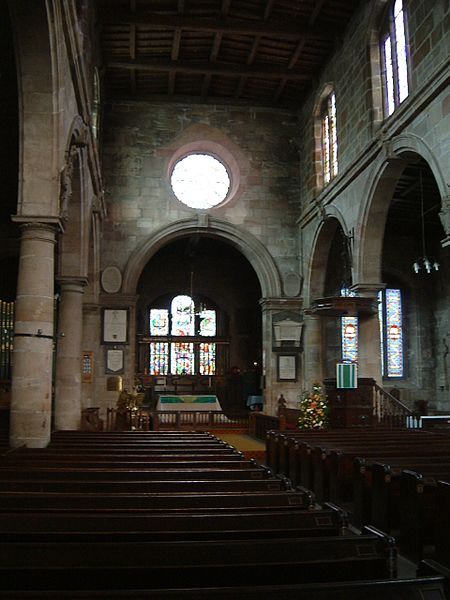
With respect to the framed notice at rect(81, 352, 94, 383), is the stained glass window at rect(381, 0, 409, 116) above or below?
above

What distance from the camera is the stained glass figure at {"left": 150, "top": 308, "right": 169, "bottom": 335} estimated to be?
23.9m

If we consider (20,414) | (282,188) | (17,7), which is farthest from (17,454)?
(282,188)

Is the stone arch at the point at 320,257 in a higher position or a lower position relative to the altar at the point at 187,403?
higher

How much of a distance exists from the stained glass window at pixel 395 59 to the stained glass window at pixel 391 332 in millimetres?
8257

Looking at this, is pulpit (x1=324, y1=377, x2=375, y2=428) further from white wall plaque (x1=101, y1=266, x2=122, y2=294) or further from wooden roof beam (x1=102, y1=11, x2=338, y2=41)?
wooden roof beam (x1=102, y1=11, x2=338, y2=41)

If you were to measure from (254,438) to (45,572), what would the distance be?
13.9 m

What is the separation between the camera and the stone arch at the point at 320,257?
17.0m

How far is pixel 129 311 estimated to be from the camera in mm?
17812

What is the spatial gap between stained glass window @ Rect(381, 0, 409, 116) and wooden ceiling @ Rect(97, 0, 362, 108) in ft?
5.60

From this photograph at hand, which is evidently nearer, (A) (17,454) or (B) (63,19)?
(A) (17,454)

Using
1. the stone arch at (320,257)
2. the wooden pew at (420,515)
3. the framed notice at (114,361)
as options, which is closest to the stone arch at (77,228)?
the framed notice at (114,361)

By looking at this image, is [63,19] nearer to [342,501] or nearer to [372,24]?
[342,501]

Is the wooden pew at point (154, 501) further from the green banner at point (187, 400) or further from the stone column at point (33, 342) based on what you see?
the green banner at point (187, 400)

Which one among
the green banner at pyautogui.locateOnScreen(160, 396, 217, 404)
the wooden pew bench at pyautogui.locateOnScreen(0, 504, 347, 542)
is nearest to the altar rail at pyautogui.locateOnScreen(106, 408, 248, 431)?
the green banner at pyautogui.locateOnScreen(160, 396, 217, 404)
